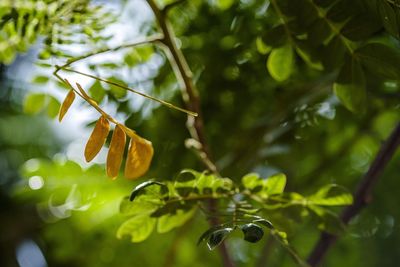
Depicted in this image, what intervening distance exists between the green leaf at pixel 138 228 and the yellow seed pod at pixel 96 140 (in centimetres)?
15

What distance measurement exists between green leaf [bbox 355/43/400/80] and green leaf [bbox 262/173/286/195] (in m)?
0.13

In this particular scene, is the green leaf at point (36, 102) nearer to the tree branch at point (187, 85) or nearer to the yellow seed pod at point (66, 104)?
the tree branch at point (187, 85)

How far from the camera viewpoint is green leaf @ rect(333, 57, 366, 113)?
2.13 feet

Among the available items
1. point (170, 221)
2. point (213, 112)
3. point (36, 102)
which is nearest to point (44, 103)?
point (36, 102)

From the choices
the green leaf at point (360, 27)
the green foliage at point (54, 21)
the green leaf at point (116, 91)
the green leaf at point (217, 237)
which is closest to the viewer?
the green leaf at point (217, 237)

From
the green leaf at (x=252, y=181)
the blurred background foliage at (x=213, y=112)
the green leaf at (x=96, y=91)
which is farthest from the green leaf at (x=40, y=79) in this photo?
the green leaf at (x=252, y=181)

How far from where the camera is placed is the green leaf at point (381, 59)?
0.62 m

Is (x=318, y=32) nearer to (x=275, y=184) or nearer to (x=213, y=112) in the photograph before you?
(x=275, y=184)

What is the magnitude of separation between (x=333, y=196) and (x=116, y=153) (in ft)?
0.78

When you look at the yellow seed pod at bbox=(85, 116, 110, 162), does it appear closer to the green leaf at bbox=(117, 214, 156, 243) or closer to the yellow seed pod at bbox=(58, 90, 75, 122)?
the yellow seed pod at bbox=(58, 90, 75, 122)

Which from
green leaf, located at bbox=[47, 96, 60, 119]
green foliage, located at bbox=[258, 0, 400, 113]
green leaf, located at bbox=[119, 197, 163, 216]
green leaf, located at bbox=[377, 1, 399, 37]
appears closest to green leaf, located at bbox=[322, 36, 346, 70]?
green foliage, located at bbox=[258, 0, 400, 113]

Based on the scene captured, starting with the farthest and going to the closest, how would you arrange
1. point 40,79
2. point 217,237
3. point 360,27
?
1. point 40,79
2. point 360,27
3. point 217,237

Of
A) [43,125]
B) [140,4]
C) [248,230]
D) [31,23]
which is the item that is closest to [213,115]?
[140,4]

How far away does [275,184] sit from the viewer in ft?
2.19
